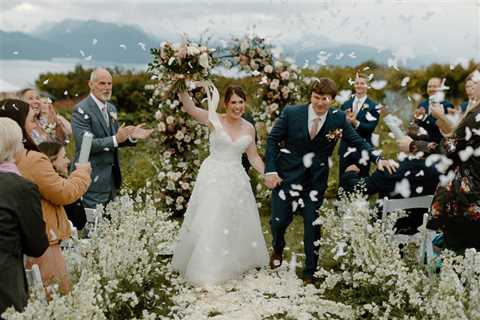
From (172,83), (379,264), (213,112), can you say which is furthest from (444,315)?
(172,83)

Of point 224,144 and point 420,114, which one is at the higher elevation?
point 420,114

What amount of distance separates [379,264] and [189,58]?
9.80ft

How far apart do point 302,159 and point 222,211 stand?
985 mm

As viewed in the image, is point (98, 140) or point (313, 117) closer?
point (313, 117)

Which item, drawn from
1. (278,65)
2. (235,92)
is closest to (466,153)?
(235,92)

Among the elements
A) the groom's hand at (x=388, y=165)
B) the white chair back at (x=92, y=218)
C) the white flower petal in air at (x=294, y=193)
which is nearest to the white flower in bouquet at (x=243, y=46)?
the white flower petal in air at (x=294, y=193)

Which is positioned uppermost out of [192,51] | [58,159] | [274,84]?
[192,51]

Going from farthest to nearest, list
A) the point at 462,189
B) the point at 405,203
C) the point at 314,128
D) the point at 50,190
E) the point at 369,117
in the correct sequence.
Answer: the point at 369,117 < the point at 314,128 < the point at 405,203 < the point at 462,189 < the point at 50,190

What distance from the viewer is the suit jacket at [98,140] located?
247 inches

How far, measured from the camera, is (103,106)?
6.43 m

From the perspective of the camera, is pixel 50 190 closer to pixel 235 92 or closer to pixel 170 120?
pixel 235 92

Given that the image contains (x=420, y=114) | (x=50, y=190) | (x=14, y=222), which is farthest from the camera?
(x=420, y=114)

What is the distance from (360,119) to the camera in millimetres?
8008

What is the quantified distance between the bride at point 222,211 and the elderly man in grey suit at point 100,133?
0.78m
